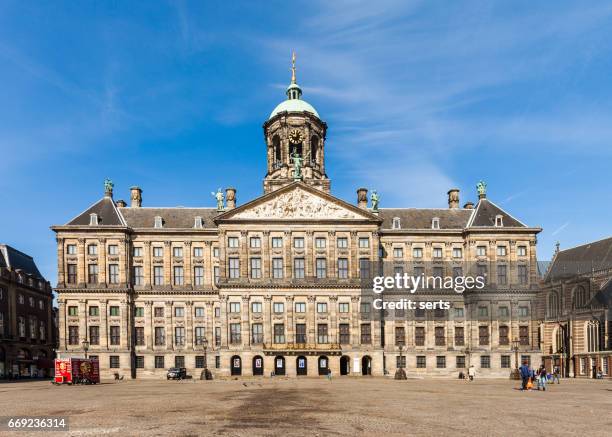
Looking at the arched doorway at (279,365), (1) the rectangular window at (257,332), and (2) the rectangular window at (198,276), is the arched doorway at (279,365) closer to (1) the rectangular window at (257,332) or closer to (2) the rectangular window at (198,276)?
(1) the rectangular window at (257,332)

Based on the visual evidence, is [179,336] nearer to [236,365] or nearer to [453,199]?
[236,365]

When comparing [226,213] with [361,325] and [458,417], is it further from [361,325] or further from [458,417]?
[458,417]

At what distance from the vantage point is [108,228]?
213ft

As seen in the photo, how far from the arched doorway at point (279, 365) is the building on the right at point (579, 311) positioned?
3724 centimetres

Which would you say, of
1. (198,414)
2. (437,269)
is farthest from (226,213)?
(198,414)

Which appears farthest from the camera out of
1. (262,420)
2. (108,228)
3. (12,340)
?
(12,340)

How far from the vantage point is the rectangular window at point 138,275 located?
→ 6644cm

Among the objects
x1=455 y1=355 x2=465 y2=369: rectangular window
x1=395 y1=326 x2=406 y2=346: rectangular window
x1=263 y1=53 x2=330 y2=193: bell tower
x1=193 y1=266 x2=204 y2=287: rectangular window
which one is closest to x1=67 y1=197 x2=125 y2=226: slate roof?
x1=193 y1=266 x2=204 y2=287: rectangular window

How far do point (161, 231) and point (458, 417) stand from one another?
51.9 m

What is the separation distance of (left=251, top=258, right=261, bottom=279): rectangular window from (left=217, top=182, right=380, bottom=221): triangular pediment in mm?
5184

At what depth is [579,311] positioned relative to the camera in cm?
7181

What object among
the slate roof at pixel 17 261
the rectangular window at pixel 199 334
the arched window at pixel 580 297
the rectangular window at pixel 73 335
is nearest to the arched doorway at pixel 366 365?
the rectangular window at pixel 199 334

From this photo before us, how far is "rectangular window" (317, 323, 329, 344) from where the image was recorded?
62656 millimetres

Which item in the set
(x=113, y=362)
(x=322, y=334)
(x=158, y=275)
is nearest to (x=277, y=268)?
(x=322, y=334)
